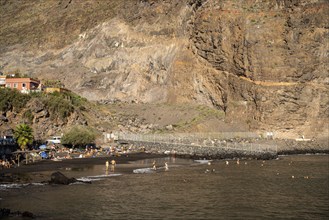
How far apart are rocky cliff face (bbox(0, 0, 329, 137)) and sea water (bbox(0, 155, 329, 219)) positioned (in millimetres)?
41312

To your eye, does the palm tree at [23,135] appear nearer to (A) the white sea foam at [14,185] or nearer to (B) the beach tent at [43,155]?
(B) the beach tent at [43,155]

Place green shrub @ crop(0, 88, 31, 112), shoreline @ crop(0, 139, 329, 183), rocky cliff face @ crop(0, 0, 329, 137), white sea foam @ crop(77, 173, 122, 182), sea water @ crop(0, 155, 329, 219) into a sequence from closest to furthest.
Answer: sea water @ crop(0, 155, 329, 219), white sea foam @ crop(77, 173, 122, 182), shoreline @ crop(0, 139, 329, 183), green shrub @ crop(0, 88, 31, 112), rocky cliff face @ crop(0, 0, 329, 137)

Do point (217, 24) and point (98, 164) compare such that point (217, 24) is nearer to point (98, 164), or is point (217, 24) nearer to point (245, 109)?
point (245, 109)

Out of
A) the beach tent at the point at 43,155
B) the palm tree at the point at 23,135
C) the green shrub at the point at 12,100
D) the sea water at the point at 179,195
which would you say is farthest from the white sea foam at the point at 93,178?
the green shrub at the point at 12,100

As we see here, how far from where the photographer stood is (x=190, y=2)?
368 feet

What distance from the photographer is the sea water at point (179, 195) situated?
30.0 metres

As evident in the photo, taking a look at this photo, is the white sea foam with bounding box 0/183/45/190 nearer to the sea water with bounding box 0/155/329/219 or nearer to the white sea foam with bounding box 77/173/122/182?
the sea water with bounding box 0/155/329/219

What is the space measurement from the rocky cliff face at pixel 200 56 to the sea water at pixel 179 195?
41312 mm

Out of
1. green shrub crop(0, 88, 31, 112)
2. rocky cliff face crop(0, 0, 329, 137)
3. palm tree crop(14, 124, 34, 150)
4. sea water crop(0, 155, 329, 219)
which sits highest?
rocky cliff face crop(0, 0, 329, 137)

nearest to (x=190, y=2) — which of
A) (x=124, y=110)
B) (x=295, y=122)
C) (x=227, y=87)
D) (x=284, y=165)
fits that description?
(x=227, y=87)

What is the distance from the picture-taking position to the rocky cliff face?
307ft

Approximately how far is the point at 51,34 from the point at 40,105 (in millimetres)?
58695

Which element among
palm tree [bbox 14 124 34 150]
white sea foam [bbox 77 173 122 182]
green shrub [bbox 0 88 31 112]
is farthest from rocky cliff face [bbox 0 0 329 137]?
white sea foam [bbox 77 173 122 182]

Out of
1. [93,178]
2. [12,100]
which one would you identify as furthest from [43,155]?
[12,100]
